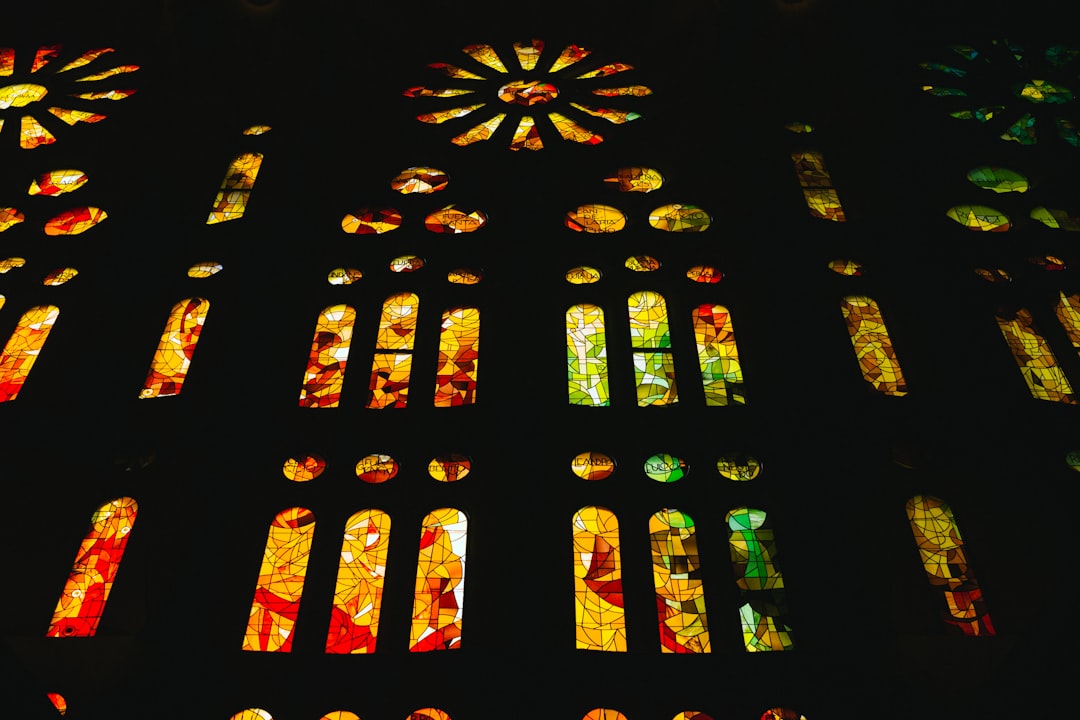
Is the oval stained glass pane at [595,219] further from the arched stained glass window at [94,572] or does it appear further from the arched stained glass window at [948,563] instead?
the arched stained glass window at [94,572]

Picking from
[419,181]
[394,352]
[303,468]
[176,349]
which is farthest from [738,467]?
[419,181]

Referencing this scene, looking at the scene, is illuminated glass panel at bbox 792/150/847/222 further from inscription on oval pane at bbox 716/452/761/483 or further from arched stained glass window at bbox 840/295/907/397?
inscription on oval pane at bbox 716/452/761/483

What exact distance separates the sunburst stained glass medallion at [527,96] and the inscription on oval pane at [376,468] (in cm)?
433

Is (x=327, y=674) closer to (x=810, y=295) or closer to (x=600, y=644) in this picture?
(x=600, y=644)

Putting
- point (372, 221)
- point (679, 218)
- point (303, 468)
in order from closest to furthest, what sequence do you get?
point (303, 468) < point (679, 218) < point (372, 221)

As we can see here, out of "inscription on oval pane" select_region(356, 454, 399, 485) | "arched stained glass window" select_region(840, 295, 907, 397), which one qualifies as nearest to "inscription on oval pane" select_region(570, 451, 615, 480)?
"inscription on oval pane" select_region(356, 454, 399, 485)

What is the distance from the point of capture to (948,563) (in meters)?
6.28

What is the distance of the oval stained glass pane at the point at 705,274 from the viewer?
8.41m

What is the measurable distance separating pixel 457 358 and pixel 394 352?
53cm

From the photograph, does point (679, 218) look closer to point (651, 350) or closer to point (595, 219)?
point (595, 219)

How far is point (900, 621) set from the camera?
5.96 metres

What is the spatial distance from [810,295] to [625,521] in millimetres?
2605

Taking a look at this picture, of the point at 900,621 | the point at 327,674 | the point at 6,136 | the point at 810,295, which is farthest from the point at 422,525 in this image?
the point at 6,136

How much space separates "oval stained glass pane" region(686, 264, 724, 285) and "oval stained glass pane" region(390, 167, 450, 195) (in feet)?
9.16
